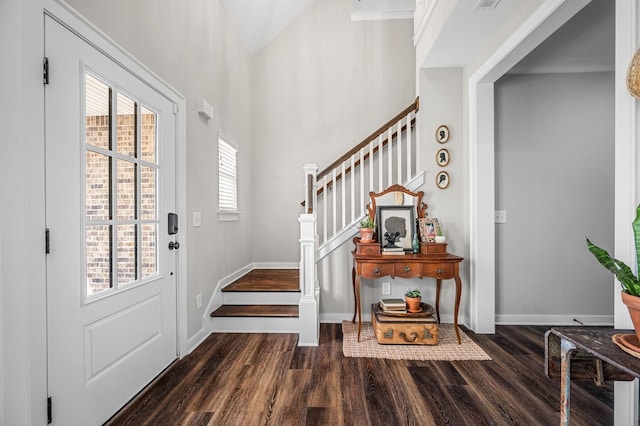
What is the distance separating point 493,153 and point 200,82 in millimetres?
2875

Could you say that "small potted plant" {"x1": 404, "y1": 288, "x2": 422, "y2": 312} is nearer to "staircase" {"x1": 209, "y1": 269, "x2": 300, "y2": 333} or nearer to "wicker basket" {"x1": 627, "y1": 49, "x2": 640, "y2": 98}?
"staircase" {"x1": 209, "y1": 269, "x2": 300, "y2": 333}

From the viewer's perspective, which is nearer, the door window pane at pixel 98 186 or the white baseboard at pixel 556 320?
the door window pane at pixel 98 186

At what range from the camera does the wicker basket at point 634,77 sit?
1278mm

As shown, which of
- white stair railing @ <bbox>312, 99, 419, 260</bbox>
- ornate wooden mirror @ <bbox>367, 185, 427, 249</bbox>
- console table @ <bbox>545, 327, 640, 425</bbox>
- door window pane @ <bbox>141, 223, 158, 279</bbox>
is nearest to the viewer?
console table @ <bbox>545, 327, 640, 425</bbox>

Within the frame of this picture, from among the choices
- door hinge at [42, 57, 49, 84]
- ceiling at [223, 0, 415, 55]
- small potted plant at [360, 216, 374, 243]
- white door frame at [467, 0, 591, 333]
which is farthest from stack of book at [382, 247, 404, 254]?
ceiling at [223, 0, 415, 55]

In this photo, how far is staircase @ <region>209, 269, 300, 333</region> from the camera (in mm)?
3027

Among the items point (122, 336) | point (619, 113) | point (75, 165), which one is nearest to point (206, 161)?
point (75, 165)

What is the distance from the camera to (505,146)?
323 centimetres

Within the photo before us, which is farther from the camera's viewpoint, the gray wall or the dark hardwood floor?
the gray wall

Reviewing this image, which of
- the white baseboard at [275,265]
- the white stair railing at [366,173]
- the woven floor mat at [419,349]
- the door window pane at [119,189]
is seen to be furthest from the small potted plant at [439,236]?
the door window pane at [119,189]

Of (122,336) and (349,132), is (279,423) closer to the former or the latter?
(122,336)

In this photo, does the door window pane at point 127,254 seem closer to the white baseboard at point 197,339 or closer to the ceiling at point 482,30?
the white baseboard at point 197,339

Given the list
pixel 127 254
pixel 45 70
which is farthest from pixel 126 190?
pixel 45 70

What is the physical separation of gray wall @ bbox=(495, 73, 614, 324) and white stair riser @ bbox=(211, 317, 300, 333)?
2.20 metres
